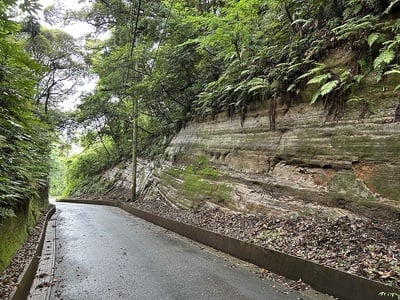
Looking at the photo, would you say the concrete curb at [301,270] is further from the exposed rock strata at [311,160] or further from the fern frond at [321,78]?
the fern frond at [321,78]

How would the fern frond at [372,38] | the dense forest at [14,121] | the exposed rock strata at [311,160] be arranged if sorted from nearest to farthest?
the dense forest at [14,121] → the exposed rock strata at [311,160] → the fern frond at [372,38]

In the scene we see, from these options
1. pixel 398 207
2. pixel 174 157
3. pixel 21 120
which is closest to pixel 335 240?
pixel 398 207

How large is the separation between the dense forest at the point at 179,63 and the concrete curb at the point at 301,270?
9.59 ft

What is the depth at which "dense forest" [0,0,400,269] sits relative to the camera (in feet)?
14.4

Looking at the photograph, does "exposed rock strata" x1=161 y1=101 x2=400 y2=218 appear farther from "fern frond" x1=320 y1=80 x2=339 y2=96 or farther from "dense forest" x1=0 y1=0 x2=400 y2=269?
"fern frond" x1=320 y1=80 x2=339 y2=96

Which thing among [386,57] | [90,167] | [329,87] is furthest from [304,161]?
[90,167]

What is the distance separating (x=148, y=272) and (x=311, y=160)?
3.79 meters

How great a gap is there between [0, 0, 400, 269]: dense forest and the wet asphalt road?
4.91ft

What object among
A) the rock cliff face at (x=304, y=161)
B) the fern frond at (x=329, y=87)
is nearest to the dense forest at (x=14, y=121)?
the fern frond at (x=329, y=87)

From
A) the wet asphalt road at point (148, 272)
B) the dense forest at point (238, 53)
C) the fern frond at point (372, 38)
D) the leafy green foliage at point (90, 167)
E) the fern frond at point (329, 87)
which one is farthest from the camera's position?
the leafy green foliage at point (90, 167)

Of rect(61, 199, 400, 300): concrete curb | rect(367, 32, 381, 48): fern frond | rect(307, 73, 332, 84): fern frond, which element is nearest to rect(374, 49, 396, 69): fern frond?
rect(367, 32, 381, 48): fern frond

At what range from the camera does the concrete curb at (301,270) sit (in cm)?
343

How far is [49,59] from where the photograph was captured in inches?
739

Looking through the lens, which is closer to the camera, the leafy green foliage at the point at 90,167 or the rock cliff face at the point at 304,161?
the rock cliff face at the point at 304,161
